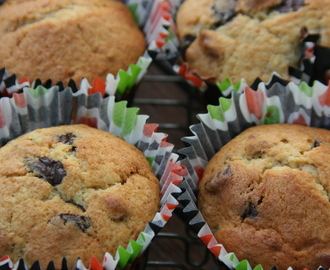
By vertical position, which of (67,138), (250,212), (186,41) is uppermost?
(186,41)

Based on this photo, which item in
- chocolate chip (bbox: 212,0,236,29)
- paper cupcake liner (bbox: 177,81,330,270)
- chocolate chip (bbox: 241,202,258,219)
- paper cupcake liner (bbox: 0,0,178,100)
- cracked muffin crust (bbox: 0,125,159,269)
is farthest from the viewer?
chocolate chip (bbox: 212,0,236,29)

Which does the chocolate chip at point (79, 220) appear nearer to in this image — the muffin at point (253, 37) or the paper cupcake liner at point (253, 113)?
the paper cupcake liner at point (253, 113)

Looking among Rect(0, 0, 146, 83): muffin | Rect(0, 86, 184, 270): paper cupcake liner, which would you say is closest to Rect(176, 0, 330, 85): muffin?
Rect(0, 0, 146, 83): muffin

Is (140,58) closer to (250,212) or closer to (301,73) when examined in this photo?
(301,73)

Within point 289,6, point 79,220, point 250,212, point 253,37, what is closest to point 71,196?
point 79,220

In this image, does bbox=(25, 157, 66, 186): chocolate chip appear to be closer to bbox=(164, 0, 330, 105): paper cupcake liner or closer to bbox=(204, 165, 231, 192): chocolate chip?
bbox=(204, 165, 231, 192): chocolate chip

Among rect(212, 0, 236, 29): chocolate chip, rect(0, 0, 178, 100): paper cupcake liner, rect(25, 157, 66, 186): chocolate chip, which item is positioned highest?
rect(212, 0, 236, 29): chocolate chip

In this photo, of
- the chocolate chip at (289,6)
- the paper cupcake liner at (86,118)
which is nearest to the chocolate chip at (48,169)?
the paper cupcake liner at (86,118)
